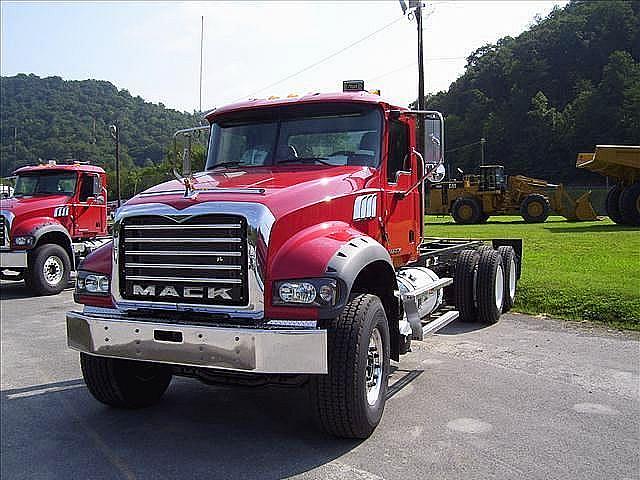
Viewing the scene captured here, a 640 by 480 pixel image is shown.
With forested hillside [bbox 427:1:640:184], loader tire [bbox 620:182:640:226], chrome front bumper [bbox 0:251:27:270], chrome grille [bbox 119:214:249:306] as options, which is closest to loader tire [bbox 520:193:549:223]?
loader tire [bbox 620:182:640:226]

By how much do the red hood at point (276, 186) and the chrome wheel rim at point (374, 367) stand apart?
1092mm

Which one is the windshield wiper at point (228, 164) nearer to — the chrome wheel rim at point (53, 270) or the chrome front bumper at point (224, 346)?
the chrome front bumper at point (224, 346)

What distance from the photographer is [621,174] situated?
23.2 meters

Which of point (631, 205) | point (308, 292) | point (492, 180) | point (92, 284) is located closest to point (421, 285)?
point (308, 292)

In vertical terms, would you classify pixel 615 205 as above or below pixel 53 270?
above

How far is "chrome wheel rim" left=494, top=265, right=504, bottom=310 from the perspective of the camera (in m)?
8.89

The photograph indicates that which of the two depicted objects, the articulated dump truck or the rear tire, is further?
the articulated dump truck

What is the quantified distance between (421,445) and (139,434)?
6.76 feet

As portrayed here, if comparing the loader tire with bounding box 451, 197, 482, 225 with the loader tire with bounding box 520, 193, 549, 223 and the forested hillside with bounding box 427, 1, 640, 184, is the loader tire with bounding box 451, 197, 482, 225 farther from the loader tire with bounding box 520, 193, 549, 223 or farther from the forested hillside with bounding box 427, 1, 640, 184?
the forested hillside with bounding box 427, 1, 640, 184

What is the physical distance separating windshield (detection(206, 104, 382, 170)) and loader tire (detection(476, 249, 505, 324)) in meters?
3.34

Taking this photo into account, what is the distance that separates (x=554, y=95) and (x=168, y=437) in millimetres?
75870

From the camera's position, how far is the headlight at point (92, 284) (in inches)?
194

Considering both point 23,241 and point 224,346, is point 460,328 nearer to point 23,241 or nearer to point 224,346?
point 224,346

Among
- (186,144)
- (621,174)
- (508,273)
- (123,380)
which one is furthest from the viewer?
(621,174)
